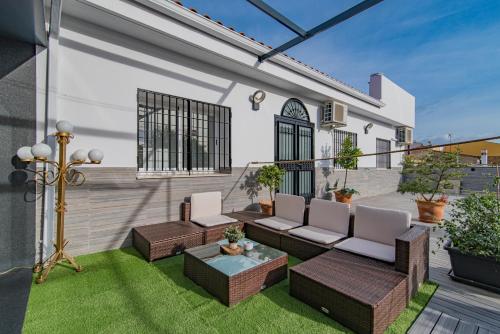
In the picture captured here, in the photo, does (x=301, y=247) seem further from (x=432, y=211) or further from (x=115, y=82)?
(x=432, y=211)

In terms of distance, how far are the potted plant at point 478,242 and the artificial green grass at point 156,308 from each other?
0.51 meters

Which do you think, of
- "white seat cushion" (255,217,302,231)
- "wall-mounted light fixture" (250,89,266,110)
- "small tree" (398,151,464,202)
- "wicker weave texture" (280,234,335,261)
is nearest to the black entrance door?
"wall-mounted light fixture" (250,89,266,110)

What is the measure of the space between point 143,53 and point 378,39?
243 inches

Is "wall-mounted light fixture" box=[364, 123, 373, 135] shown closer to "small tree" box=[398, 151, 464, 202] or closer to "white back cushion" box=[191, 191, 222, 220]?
"small tree" box=[398, 151, 464, 202]

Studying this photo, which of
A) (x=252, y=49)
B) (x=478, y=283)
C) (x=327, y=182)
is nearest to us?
(x=478, y=283)

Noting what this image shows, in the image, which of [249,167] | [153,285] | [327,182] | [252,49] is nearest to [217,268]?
[153,285]

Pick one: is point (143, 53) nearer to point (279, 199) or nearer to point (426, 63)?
point (279, 199)

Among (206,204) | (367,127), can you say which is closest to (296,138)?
(206,204)

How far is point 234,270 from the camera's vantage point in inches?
98.8

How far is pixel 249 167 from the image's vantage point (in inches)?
239

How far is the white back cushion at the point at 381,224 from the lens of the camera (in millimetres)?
2898

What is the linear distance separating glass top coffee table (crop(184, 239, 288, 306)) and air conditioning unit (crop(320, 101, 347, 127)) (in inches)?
242

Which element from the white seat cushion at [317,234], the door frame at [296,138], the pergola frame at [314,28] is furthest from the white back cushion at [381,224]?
the door frame at [296,138]

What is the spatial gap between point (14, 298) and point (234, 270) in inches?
100
